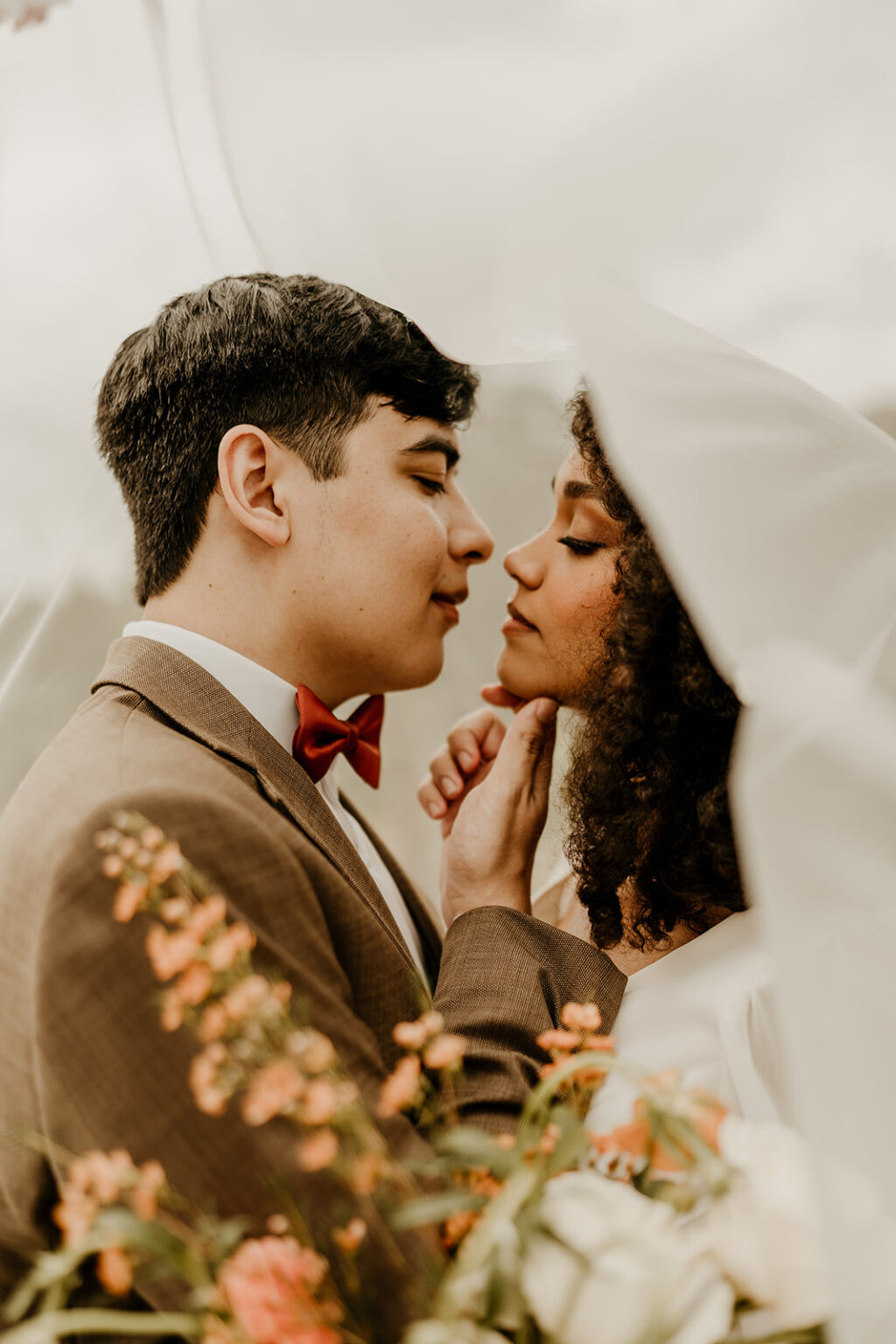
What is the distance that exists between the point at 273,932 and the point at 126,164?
148 cm

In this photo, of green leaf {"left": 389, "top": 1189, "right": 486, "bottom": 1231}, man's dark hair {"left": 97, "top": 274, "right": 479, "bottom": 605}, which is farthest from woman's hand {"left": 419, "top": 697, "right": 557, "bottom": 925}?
green leaf {"left": 389, "top": 1189, "right": 486, "bottom": 1231}

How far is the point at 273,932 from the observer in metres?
1.28

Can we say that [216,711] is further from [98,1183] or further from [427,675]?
[98,1183]

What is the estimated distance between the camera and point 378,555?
1.94 m

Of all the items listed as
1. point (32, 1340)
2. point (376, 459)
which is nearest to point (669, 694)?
point (376, 459)

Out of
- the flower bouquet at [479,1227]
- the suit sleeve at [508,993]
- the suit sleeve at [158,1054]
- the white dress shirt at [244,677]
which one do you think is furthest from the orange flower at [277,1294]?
the white dress shirt at [244,677]

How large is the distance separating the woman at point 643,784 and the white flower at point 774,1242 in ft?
1.86

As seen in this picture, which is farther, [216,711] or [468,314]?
[216,711]

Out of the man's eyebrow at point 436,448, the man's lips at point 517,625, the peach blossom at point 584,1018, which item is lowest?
the peach blossom at point 584,1018

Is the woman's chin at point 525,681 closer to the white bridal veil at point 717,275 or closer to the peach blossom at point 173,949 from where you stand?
the white bridal veil at point 717,275

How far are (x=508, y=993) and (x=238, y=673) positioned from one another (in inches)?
29.4

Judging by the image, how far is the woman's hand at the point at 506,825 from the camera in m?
1.94

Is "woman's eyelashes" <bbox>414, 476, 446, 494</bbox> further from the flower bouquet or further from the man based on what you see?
the flower bouquet

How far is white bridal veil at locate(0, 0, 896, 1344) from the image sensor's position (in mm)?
993
